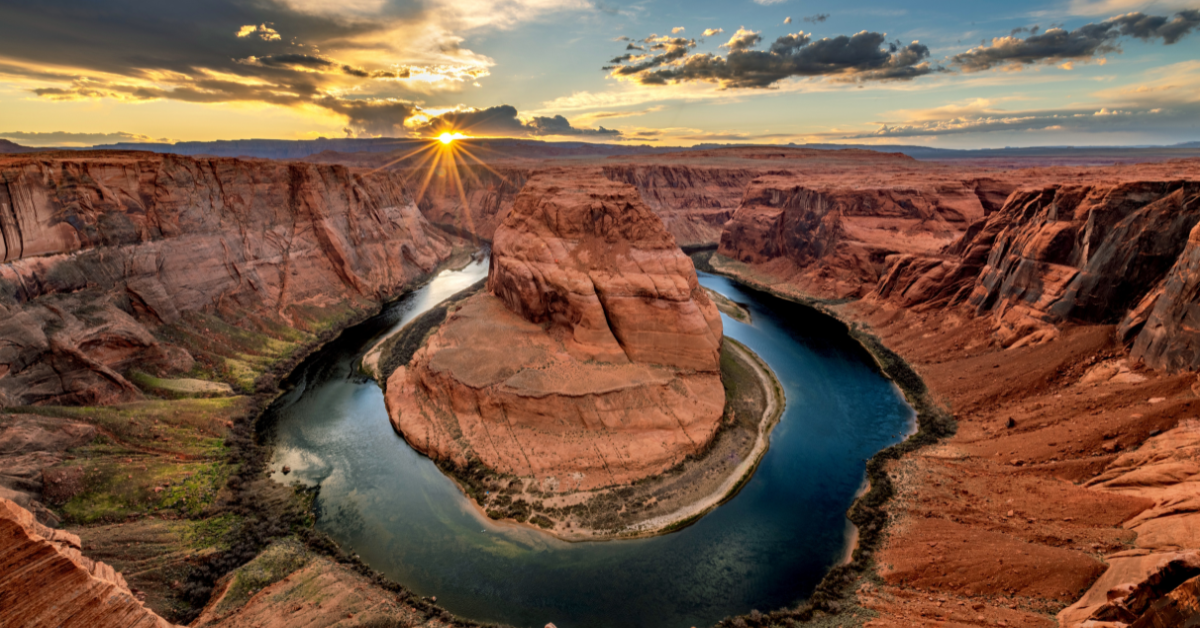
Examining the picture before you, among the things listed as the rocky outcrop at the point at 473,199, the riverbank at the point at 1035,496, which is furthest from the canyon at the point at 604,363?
the rocky outcrop at the point at 473,199

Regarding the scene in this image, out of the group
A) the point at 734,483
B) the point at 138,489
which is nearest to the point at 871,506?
the point at 734,483

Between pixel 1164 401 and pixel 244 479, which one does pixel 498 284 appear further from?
pixel 1164 401

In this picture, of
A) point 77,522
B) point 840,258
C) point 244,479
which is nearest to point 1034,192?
point 840,258

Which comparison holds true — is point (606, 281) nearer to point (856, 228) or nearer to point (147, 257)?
point (147, 257)

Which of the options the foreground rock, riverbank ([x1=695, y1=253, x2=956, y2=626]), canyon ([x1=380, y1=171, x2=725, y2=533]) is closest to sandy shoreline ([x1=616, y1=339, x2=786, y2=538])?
canyon ([x1=380, y1=171, x2=725, y2=533])

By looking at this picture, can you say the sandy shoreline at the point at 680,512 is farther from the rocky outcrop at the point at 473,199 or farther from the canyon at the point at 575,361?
the rocky outcrop at the point at 473,199

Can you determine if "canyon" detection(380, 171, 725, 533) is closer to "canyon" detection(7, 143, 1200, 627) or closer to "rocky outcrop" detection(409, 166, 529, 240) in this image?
"canyon" detection(7, 143, 1200, 627)
